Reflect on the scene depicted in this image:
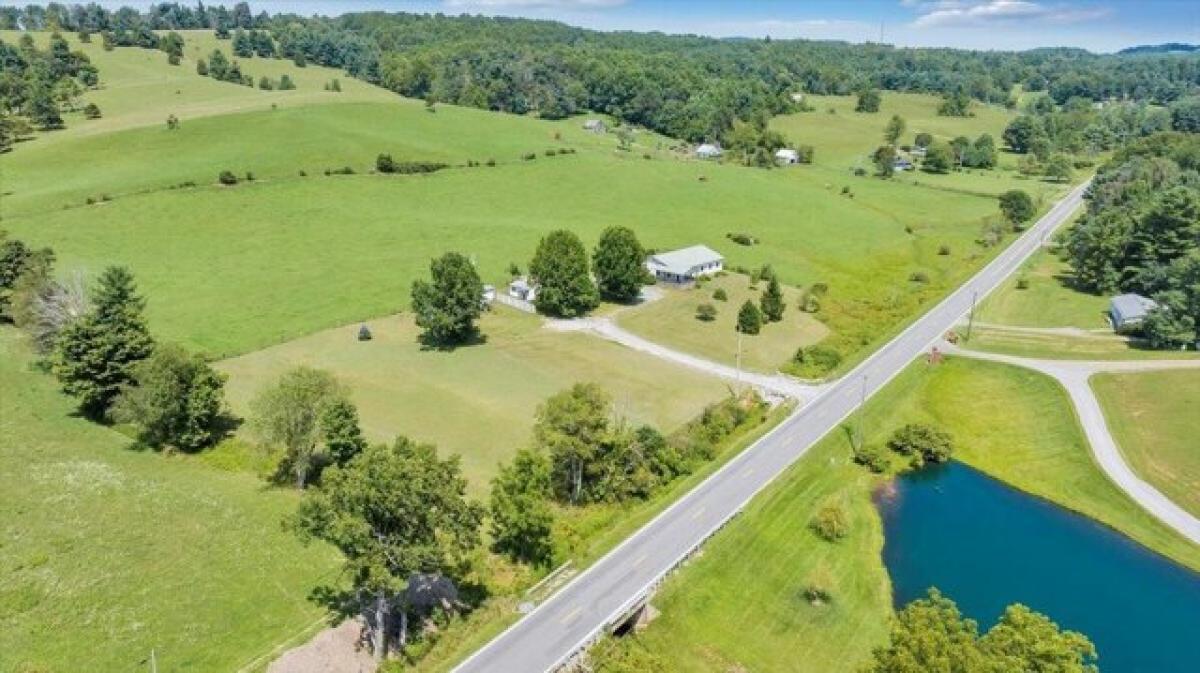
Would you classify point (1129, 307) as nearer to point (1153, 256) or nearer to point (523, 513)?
point (1153, 256)

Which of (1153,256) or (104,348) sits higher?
(1153,256)

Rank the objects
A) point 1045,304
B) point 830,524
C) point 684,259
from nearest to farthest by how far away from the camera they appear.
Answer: point 830,524 < point 1045,304 < point 684,259

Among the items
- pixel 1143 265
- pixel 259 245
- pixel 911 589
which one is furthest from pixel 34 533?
pixel 1143 265

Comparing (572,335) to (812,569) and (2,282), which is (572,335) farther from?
(2,282)

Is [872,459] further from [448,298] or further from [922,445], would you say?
[448,298]

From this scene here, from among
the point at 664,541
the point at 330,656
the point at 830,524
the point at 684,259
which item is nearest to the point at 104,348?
the point at 330,656

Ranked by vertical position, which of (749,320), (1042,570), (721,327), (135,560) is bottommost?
(1042,570)

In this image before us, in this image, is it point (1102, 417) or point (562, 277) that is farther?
point (562, 277)

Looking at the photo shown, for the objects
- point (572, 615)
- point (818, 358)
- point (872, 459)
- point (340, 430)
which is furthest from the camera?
point (818, 358)

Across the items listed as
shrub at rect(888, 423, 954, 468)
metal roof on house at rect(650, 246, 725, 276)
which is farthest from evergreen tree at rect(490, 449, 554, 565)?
metal roof on house at rect(650, 246, 725, 276)
